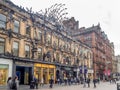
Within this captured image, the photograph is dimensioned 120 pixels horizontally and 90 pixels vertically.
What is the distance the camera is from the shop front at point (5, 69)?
94.9ft

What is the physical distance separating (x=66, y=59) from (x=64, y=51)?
186cm

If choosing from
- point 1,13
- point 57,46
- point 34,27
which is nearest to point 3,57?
point 1,13

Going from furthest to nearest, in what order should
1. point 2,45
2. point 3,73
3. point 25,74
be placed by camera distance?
1. point 25,74
2. point 3,73
3. point 2,45

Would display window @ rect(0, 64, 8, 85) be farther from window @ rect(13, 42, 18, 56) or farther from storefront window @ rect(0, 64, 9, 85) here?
window @ rect(13, 42, 18, 56)

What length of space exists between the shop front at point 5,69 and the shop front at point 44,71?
6311 mm

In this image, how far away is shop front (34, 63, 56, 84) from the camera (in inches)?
1436

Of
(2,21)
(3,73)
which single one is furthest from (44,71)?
(2,21)

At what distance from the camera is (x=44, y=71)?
127ft

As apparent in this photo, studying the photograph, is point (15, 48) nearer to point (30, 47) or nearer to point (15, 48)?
point (15, 48)

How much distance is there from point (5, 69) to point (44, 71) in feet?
33.7

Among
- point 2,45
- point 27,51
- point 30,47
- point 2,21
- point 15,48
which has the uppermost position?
point 2,21

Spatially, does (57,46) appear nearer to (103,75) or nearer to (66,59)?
(66,59)

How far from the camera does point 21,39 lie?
1287 inches

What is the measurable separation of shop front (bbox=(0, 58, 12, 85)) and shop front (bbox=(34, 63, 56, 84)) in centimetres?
631
